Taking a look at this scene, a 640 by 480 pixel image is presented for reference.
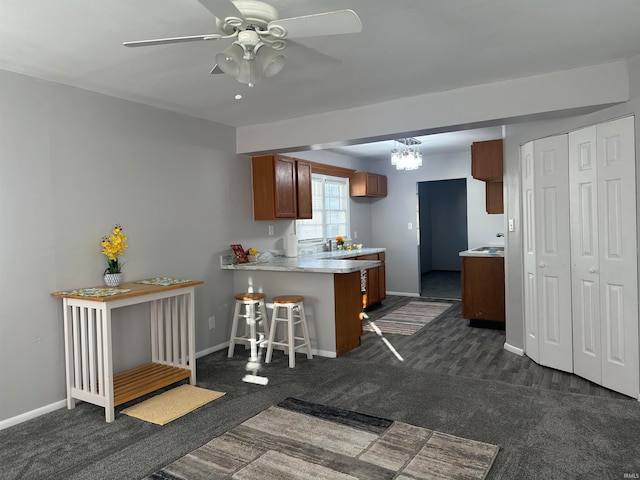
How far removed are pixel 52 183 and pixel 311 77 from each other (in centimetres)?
205

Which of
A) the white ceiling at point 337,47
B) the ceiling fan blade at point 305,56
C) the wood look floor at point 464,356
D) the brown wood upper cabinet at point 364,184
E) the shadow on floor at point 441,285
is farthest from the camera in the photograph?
the shadow on floor at point 441,285

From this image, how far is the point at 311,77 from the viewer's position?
3.29 meters

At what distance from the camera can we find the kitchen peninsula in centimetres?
438

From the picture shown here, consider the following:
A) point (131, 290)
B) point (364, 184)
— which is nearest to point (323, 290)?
point (131, 290)

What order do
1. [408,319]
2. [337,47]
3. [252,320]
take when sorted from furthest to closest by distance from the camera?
[408,319] → [252,320] → [337,47]

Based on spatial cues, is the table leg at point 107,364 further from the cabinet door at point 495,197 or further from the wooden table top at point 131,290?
the cabinet door at point 495,197

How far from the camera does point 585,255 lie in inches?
138

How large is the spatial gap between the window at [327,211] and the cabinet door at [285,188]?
960mm

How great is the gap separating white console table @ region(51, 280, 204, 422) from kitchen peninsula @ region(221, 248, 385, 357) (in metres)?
1.06

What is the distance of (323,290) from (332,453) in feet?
6.73

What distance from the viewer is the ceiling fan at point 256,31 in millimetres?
1881

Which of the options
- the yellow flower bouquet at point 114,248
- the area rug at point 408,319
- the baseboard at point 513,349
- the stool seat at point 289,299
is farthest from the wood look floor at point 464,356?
the yellow flower bouquet at point 114,248

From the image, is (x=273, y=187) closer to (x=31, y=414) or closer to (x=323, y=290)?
(x=323, y=290)

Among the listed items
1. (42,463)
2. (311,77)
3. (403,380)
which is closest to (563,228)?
(403,380)
